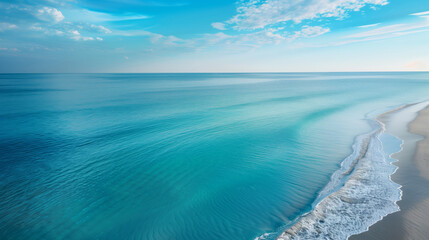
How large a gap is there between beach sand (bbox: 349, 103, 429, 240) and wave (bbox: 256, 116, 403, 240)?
21 centimetres

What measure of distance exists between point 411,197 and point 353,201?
2.04 meters

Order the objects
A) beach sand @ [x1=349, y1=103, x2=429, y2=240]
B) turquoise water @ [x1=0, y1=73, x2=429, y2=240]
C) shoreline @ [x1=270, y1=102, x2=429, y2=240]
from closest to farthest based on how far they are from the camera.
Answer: beach sand @ [x1=349, y1=103, x2=429, y2=240], shoreline @ [x1=270, y1=102, x2=429, y2=240], turquoise water @ [x1=0, y1=73, x2=429, y2=240]

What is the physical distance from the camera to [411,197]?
7324 mm

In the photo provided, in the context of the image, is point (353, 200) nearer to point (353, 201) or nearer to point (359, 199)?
point (353, 201)

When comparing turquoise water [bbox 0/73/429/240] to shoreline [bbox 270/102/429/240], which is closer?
shoreline [bbox 270/102/429/240]

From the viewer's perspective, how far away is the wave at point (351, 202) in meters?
5.94

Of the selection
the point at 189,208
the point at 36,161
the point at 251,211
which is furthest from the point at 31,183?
the point at 251,211

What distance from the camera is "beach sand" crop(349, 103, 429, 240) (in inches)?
224

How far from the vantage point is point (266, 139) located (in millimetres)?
15211

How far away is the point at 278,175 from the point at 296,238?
4146mm

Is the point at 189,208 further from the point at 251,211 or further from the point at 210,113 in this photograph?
the point at 210,113

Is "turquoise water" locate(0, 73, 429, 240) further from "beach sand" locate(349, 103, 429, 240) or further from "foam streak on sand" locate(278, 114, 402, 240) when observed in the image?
"beach sand" locate(349, 103, 429, 240)

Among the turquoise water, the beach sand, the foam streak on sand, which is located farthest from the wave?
the turquoise water

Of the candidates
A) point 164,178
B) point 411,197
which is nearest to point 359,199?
point 411,197
